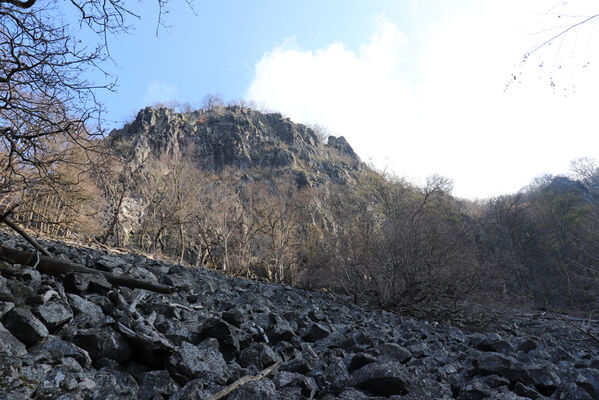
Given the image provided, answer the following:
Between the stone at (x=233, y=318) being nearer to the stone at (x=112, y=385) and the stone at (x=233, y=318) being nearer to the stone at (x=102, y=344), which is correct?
the stone at (x=102, y=344)

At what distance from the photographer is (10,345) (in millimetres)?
1776

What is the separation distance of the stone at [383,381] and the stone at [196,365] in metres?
1.00

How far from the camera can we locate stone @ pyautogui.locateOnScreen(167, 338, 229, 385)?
6.92ft

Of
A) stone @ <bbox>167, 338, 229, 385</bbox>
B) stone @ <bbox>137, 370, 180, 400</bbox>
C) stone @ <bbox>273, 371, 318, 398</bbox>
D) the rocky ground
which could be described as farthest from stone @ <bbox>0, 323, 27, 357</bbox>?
stone @ <bbox>273, 371, 318, 398</bbox>

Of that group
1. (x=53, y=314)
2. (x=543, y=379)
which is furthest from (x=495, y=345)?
(x=53, y=314)

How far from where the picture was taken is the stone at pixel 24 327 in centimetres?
195

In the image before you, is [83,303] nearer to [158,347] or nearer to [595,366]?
[158,347]

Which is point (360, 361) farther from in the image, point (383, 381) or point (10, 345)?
point (10, 345)

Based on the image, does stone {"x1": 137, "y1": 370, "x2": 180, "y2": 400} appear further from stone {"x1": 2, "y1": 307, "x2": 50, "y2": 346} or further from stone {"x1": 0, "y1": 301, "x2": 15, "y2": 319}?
stone {"x1": 0, "y1": 301, "x2": 15, "y2": 319}

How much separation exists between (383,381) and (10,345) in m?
2.38

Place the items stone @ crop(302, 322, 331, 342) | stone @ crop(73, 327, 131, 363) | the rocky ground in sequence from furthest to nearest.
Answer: stone @ crop(302, 322, 331, 342), stone @ crop(73, 327, 131, 363), the rocky ground

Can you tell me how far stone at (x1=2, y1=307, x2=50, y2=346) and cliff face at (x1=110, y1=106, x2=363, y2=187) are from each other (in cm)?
5432

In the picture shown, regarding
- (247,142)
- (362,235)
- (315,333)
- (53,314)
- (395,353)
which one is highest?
(247,142)

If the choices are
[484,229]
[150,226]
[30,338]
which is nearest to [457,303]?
[30,338]
